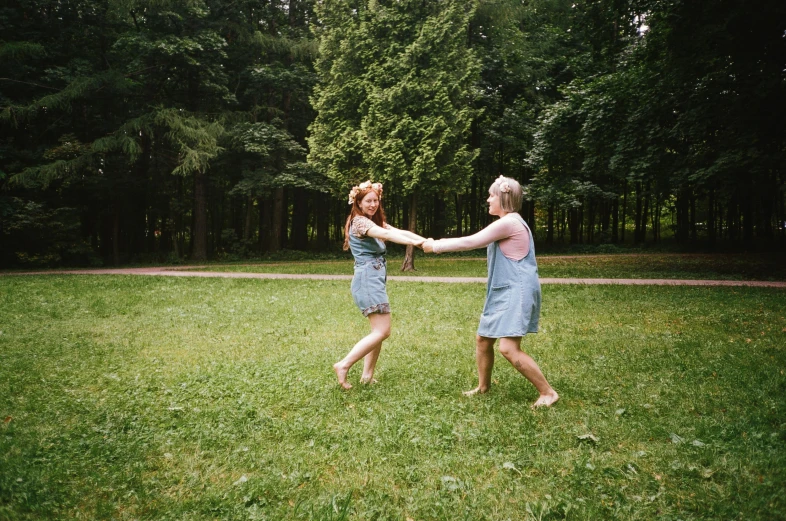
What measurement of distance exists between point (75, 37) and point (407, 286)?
76.1ft

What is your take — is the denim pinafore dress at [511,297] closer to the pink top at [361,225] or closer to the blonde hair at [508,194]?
the blonde hair at [508,194]

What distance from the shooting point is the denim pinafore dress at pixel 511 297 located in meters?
4.87

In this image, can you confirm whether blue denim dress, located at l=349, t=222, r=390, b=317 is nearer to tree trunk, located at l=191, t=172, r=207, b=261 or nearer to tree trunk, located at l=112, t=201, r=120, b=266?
tree trunk, located at l=191, t=172, r=207, b=261

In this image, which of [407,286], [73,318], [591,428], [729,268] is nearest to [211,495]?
[591,428]

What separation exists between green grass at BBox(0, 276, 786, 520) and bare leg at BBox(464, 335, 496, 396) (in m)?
0.17

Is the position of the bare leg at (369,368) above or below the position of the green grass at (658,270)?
below

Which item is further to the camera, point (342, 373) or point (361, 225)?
point (342, 373)

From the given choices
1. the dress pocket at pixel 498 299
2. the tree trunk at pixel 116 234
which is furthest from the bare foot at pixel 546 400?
the tree trunk at pixel 116 234

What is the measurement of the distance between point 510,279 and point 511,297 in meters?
0.17

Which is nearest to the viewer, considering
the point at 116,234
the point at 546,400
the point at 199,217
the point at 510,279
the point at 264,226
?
the point at 510,279

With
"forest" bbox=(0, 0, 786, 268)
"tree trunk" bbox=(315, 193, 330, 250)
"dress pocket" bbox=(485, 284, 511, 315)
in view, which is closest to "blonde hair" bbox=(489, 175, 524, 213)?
"dress pocket" bbox=(485, 284, 511, 315)

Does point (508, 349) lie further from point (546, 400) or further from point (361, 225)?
point (361, 225)

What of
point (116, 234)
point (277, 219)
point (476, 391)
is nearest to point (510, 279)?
point (476, 391)

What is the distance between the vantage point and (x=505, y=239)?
4.99m
